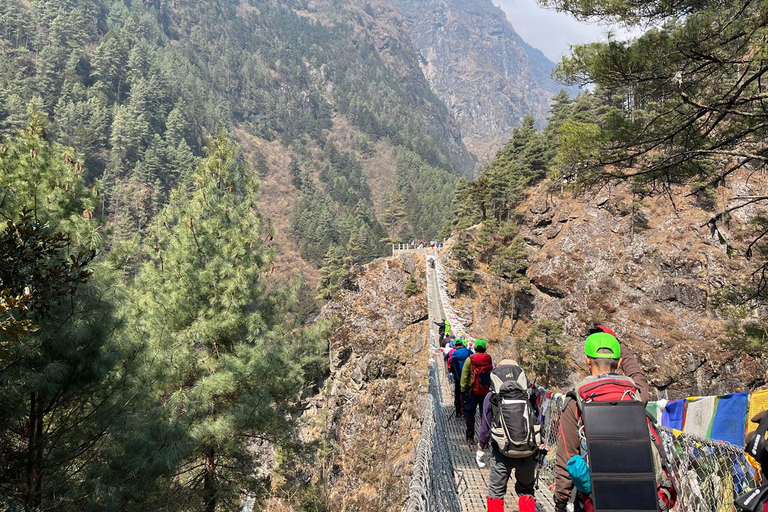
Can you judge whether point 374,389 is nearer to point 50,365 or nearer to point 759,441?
point 50,365

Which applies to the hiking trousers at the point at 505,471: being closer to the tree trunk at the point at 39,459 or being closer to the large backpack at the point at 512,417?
the large backpack at the point at 512,417

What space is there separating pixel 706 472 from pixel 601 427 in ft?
7.40

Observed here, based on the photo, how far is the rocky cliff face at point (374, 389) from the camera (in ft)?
71.2

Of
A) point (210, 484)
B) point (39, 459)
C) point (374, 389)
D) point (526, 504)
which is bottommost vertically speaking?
point (374, 389)

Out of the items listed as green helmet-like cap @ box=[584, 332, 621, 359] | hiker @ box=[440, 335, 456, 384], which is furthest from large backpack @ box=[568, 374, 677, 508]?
hiker @ box=[440, 335, 456, 384]

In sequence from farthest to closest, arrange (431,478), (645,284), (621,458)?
1. (645,284)
2. (431,478)
3. (621,458)

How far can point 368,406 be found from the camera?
25.7m

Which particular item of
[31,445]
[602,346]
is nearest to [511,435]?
[602,346]

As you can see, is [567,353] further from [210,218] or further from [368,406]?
[210,218]

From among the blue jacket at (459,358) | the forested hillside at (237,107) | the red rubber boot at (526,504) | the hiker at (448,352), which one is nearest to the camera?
the red rubber boot at (526,504)

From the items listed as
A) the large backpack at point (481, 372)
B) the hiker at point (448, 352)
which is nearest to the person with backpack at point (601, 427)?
the large backpack at point (481, 372)

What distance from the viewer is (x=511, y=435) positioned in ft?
10.5

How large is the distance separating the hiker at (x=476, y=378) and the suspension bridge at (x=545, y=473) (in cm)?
61

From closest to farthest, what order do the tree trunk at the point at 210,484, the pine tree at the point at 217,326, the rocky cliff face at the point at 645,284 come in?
the pine tree at the point at 217,326 < the tree trunk at the point at 210,484 < the rocky cliff face at the point at 645,284
